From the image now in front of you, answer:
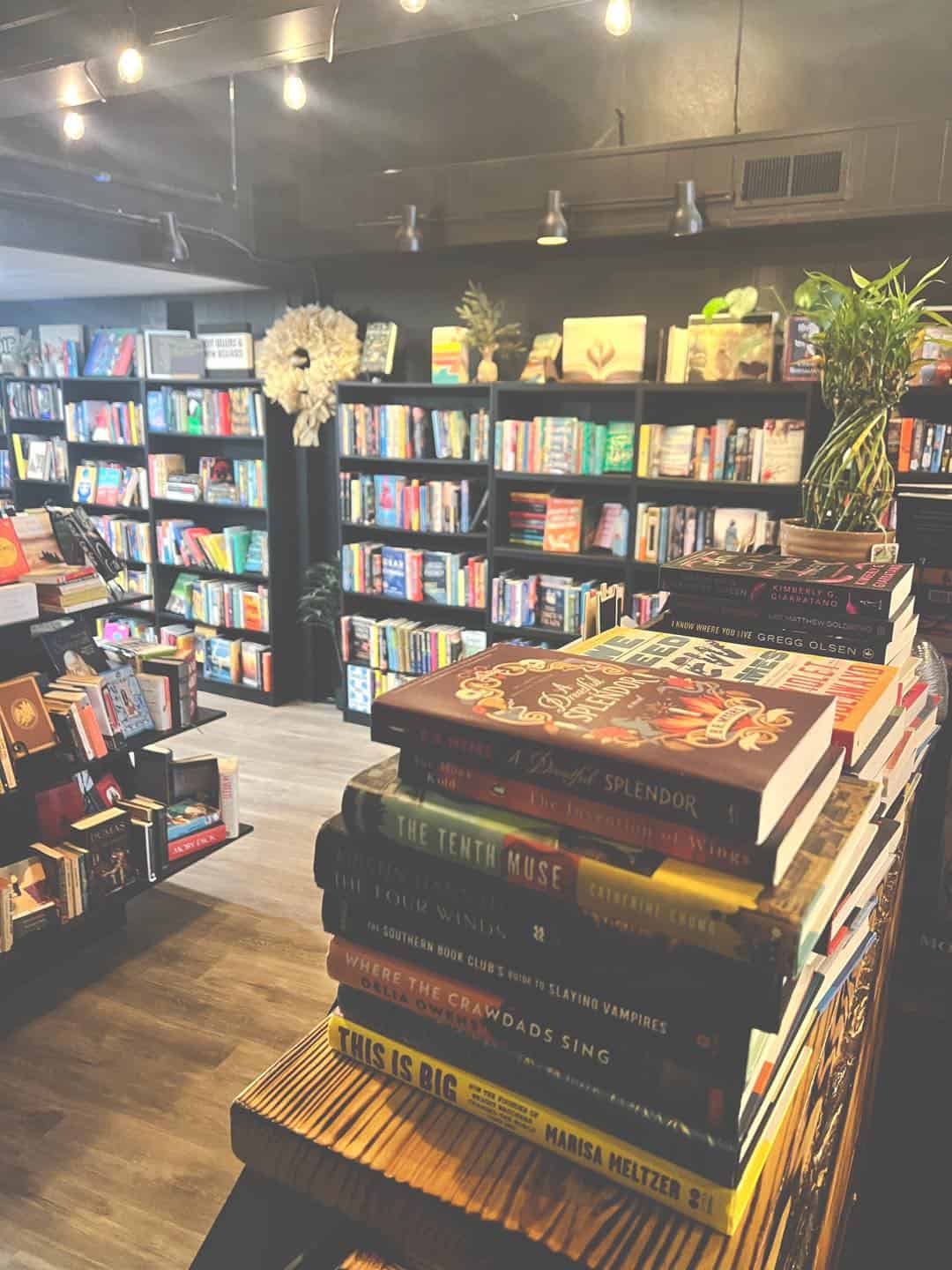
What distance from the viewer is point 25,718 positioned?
259cm

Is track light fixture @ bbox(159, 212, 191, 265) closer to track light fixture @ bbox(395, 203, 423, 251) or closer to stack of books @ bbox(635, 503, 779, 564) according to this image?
track light fixture @ bbox(395, 203, 423, 251)

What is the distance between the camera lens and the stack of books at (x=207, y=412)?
5.30 meters

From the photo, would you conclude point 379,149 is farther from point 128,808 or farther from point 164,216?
point 128,808

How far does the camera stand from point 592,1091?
0.64m

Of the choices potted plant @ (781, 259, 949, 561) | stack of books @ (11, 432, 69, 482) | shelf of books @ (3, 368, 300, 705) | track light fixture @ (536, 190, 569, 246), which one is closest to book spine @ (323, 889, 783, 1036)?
potted plant @ (781, 259, 949, 561)

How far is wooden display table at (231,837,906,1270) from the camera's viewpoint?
60 cm

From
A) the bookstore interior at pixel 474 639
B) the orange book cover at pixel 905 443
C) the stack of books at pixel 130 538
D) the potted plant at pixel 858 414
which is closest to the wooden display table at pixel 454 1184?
the bookstore interior at pixel 474 639

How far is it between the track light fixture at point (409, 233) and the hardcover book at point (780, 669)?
3663mm

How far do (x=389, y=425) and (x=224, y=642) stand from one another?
1.79 meters

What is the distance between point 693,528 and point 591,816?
3.72 metres

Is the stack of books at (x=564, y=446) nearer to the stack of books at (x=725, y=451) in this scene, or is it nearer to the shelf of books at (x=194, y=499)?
the stack of books at (x=725, y=451)

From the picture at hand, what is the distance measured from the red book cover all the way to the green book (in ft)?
7.89

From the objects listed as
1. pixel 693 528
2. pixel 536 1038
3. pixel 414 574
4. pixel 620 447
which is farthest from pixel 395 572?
pixel 536 1038

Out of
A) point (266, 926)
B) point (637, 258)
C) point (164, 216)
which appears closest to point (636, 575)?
point (637, 258)
